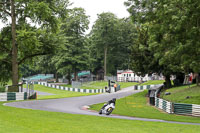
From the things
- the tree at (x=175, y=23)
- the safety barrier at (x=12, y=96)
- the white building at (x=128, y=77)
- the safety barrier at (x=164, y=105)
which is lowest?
the safety barrier at (x=164, y=105)

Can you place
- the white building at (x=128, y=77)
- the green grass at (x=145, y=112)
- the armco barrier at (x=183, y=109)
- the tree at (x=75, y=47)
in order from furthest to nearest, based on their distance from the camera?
the white building at (x=128, y=77) < the tree at (x=75, y=47) < the armco barrier at (x=183, y=109) < the green grass at (x=145, y=112)

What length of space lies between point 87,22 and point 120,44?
62.1ft

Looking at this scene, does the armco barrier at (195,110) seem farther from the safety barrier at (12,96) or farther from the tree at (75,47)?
the tree at (75,47)

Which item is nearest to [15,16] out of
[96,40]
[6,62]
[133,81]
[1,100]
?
[6,62]

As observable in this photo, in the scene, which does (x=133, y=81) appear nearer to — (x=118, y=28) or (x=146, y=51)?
(x=118, y=28)

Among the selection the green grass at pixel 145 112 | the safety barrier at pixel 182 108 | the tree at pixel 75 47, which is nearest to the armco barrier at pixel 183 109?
the safety barrier at pixel 182 108

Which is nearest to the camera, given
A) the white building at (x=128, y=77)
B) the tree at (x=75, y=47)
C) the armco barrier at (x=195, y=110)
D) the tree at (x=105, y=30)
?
the armco barrier at (x=195, y=110)

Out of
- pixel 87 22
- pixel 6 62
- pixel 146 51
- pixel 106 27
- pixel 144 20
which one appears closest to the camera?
pixel 144 20

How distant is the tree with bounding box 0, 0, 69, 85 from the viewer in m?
26.4

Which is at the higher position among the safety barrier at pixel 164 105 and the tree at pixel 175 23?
the tree at pixel 175 23

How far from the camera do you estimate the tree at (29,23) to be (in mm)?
26359

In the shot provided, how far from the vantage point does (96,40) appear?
83062mm

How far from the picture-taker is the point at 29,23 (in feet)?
96.0

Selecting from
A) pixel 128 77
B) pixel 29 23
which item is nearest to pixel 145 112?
pixel 29 23
